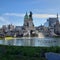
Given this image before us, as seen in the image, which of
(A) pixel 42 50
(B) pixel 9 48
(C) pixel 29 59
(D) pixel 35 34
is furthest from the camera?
(D) pixel 35 34

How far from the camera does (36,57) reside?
7410 millimetres

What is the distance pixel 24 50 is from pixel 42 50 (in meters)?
0.67

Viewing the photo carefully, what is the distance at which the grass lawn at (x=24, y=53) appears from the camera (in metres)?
7.47

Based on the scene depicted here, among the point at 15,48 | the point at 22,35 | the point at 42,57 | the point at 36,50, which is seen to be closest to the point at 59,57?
the point at 42,57

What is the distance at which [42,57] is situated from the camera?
734cm

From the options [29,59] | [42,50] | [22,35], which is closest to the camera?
[29,59]

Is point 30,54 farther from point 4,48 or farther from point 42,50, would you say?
point 4,48

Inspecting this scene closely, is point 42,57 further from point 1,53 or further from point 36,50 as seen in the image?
point 1,53

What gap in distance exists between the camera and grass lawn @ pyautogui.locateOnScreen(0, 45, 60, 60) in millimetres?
7469

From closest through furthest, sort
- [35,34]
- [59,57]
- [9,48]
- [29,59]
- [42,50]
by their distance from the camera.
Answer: [59,57] < [29,59] < [42,50] < [9,48] < [35,34]

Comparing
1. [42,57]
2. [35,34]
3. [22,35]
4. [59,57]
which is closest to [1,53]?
[42,57]

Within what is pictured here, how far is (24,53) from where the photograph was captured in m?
7.78

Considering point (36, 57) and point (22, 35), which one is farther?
point (22, 35)

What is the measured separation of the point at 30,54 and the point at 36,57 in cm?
31
